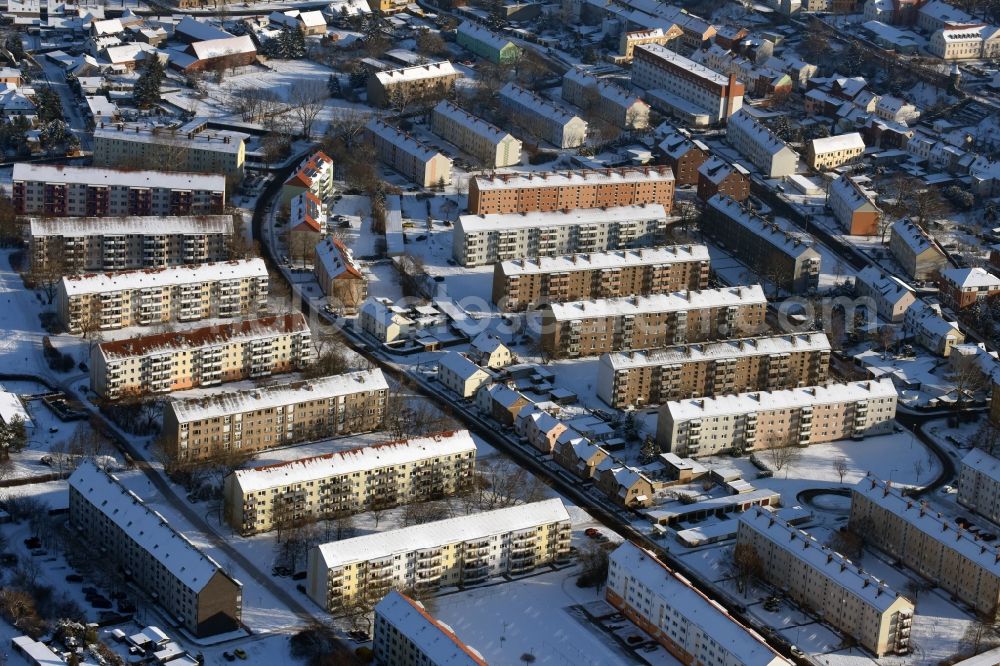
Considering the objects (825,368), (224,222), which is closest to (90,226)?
(224,222)

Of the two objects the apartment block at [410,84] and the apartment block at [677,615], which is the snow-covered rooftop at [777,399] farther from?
the apartment block at [410,84]

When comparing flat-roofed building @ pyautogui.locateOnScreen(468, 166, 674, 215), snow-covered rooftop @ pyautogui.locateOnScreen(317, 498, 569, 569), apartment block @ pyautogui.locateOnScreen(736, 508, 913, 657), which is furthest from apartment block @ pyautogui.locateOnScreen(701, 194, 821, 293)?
snow-covered rooftop @ pyautogui.locateOnScreen(317, 498, 569, 569)

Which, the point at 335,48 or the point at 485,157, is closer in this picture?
the point at 485,157

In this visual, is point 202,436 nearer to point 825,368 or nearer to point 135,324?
point 135,324

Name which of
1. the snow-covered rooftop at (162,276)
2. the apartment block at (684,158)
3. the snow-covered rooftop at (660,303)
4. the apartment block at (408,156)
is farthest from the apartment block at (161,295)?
the apartment block at (684,158)

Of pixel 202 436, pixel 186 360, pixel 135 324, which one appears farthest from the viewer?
pixel 135 324

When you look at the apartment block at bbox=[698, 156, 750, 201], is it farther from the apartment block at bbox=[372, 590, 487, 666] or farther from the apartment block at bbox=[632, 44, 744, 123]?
the apartment block at bbox=[372, 590, 487, 666]

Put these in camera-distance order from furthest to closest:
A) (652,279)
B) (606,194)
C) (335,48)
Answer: (335,48) → (606,194) → (652,279)

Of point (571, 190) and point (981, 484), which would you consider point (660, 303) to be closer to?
point (571, 190)
